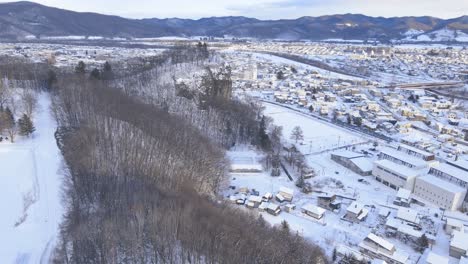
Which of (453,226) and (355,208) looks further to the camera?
(355,208)

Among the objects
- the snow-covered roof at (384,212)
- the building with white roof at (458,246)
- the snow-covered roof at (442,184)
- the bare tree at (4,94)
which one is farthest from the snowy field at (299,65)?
the bare tree at (4,94)

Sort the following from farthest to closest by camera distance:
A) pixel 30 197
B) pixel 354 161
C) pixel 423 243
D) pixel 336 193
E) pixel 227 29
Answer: pixel 227 29, pixel 354 161, pixel 336 193, pixel 423 243, pixel 30 197

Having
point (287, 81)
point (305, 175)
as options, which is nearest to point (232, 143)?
point (305, 175)

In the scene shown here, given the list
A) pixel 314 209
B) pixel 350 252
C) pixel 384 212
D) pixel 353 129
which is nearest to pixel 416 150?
pixel 353 129

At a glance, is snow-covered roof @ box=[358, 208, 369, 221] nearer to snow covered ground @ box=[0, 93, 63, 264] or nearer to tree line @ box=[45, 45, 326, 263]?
tree line @ box=[45, 45, 326, 263]

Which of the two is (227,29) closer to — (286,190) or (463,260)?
(286,190)
